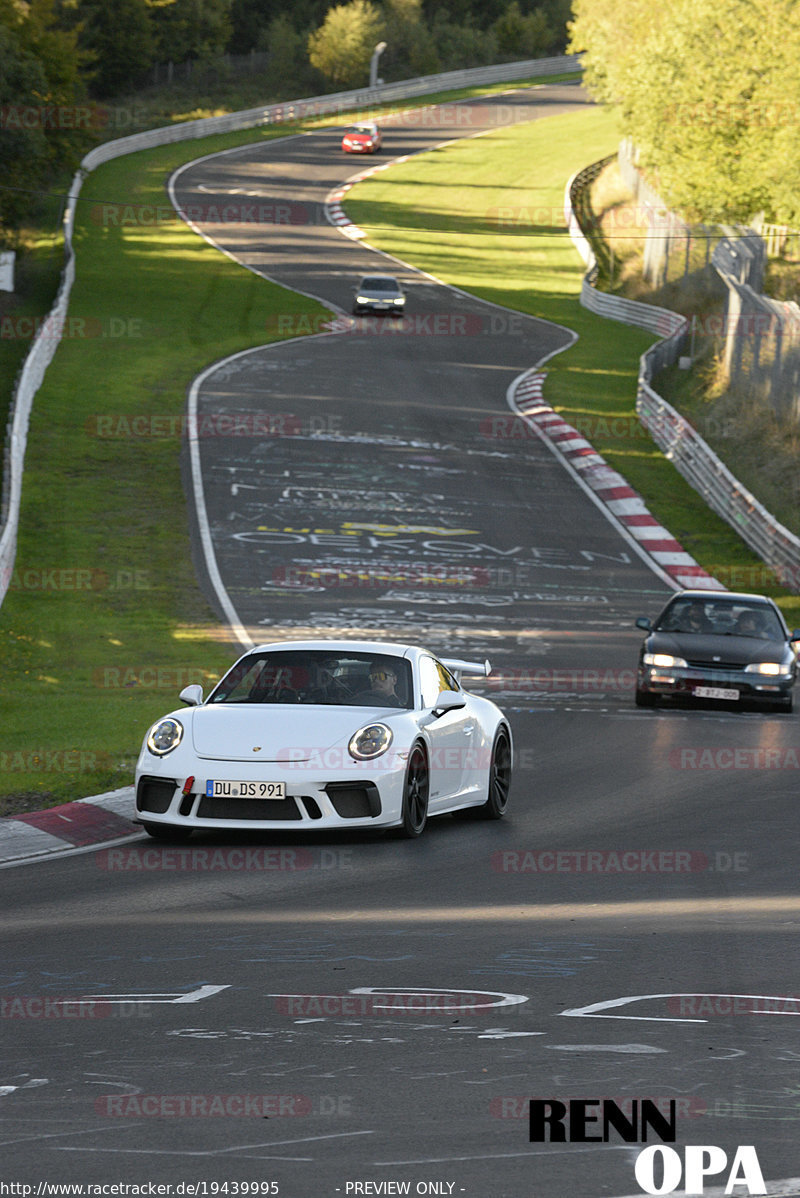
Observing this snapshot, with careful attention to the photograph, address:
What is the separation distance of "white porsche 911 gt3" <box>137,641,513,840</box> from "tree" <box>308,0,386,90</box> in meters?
113

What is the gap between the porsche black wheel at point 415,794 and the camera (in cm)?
1147

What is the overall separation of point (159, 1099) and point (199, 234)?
68652 millimetres

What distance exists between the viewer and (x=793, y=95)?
5697 cm

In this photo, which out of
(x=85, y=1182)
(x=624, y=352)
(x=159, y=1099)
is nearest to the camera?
(x=85, y=1182)

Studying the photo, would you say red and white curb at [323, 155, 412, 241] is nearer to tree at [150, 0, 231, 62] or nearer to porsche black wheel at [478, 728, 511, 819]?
tree at [150, 0, 231, 62]

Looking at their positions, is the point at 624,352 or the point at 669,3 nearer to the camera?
the point at 624,352

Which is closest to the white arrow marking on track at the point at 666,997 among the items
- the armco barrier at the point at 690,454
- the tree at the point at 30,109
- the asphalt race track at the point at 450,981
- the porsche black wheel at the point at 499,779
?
the asphalt race track at the point at 450,981

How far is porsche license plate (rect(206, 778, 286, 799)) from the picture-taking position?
35.9ft

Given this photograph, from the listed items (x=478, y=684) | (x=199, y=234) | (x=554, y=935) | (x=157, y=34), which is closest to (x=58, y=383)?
(x=478, y=684)

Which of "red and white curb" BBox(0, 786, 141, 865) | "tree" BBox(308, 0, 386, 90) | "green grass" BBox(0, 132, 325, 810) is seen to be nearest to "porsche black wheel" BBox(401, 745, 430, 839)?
"red and white curb" BBox(0, 786, 141, 865)

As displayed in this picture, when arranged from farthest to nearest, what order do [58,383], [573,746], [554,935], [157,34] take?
[157,34]
[58,383]
[573,746]
[554,935]

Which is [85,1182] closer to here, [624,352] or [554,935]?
[554,935]

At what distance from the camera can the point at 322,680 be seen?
12.3 meters

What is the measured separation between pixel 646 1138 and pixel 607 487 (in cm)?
3285
